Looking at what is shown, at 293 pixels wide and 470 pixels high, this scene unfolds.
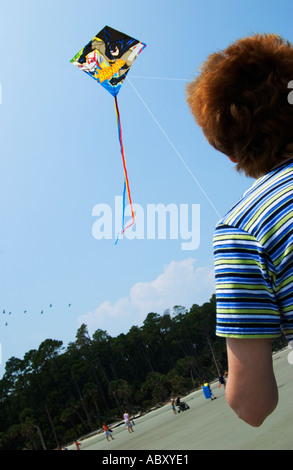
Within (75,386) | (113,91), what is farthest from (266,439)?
(75,386)

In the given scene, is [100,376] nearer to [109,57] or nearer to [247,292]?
[109,57]

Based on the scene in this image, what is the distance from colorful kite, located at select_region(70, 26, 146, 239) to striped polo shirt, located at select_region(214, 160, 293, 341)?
285 inches

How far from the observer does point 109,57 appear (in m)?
8.47

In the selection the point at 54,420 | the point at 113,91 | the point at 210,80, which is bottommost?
the point at 54,420

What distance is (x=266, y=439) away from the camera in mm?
6062

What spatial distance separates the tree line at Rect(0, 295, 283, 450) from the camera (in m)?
51.6

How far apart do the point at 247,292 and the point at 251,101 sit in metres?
0.46

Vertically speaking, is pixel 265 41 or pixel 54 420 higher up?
pixel 265 41

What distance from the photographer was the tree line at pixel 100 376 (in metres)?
51.6

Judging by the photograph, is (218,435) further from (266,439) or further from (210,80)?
(210,80)

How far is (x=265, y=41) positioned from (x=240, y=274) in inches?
24.4

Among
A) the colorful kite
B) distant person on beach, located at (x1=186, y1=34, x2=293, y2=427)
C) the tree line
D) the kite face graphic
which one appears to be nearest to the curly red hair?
distant person on beach, located at (x1=186, y1=34, x2=293, y2=427)

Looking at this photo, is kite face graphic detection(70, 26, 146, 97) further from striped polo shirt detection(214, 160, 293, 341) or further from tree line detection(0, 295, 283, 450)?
tree line detection(0, 295, 283, 450)

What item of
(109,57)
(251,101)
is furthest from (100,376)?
(251,101)
